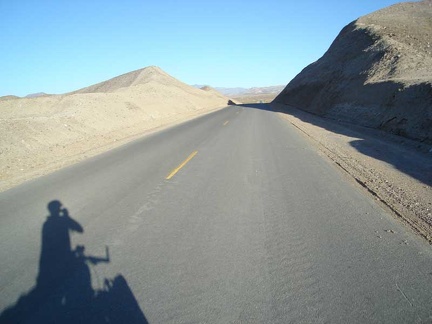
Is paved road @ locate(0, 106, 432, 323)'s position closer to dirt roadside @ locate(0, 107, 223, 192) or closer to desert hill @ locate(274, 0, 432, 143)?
dirt roadside @ locate(0, 107, 223, 192)

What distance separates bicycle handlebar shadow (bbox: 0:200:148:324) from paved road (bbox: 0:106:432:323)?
0.6 inches

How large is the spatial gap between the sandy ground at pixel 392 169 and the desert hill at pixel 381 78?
5.94 feet

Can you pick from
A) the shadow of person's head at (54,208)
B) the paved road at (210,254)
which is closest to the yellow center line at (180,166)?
the paved road at (210,254)

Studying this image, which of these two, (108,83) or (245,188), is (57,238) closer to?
(245,188)

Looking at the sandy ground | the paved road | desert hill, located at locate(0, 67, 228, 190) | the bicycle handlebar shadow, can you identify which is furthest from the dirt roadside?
the sandy ground

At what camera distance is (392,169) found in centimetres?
928

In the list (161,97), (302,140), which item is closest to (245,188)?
(302,140)

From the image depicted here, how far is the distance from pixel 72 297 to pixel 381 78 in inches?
1025

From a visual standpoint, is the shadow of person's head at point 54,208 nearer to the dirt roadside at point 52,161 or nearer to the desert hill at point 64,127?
the dirt roadside at point 52,161

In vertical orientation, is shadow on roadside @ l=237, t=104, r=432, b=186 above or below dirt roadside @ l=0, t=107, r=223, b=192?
below

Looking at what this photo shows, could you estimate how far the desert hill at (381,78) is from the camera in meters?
16.1

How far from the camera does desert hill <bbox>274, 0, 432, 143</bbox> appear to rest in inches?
633

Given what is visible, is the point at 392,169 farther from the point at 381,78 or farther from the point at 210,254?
the point at 381,78

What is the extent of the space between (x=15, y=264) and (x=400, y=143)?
46.8 feet
